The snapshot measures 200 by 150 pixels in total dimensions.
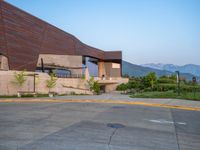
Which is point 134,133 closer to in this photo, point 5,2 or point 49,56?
point 5,2

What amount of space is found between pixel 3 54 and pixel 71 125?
19.3 metres

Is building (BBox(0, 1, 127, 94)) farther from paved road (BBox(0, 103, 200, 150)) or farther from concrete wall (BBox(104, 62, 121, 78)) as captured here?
paved road (BBox(0, 103, 200, 150))

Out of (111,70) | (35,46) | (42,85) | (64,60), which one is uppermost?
(35,46)

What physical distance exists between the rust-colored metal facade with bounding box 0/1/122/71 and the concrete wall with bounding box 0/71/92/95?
4499 mm

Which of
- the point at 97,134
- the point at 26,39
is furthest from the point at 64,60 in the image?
the point at 97,134

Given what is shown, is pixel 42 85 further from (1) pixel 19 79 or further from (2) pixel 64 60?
(2) pixel 64 60

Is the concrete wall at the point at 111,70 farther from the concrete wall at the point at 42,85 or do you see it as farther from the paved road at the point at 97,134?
the paved road at the point at 97,134

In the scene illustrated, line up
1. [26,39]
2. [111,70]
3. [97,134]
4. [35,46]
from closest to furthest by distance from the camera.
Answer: [97,134] → [26,39] → [35,46] → [111,70]

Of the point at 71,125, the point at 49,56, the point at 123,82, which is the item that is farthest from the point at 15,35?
the point at 123,82

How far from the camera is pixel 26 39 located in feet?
94.4

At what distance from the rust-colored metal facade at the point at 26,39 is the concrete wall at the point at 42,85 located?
450 centimetres

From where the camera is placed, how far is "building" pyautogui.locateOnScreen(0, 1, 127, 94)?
82.1 ft

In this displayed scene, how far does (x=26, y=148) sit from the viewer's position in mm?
5531

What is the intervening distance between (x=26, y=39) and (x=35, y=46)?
7.72 feet
